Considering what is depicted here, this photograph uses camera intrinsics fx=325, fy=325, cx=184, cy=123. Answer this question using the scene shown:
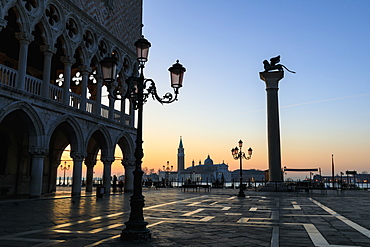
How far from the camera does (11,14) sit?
16.6m

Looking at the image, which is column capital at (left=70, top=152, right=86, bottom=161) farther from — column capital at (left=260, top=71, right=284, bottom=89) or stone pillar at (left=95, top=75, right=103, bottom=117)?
column capital at (left=260, top=71, right=284, bottom=89)

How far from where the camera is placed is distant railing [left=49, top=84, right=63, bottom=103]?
57.1ft

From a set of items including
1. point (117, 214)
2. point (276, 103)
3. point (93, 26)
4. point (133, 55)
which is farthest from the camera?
point (276, 103)

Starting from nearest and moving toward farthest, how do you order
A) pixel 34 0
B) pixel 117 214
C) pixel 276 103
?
pixel 117 214
pixel 34 0
pixel 276 103

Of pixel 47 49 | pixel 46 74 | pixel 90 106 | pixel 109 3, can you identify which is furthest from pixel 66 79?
pixel 109 3

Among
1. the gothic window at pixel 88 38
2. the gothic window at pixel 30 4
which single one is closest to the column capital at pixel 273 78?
the gothic window at pixel 88 38

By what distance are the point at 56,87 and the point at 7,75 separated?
2.76 metres

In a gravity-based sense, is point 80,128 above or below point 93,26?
below

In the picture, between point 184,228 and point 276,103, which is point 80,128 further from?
point 276,103

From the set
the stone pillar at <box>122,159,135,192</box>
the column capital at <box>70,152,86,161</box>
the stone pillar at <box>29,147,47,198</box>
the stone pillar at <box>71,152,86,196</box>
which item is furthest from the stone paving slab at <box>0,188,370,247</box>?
the stone pillar at <box>122,159,135,192</box>

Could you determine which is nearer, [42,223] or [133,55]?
[42,223]

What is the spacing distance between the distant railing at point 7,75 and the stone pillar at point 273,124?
19.2m

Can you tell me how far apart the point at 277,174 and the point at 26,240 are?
75.0 feet

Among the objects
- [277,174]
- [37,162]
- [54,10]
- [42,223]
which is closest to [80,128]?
[37,162]
